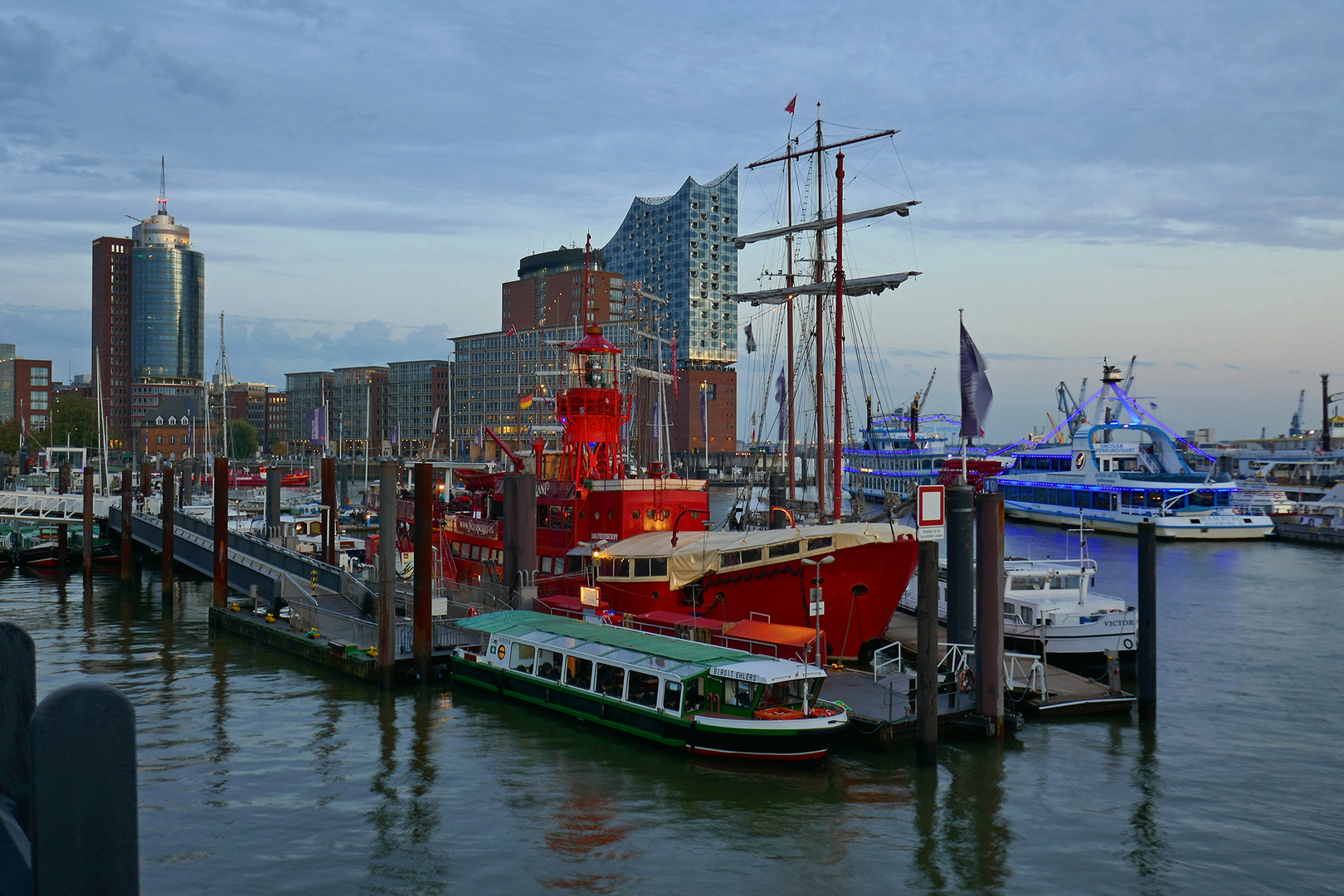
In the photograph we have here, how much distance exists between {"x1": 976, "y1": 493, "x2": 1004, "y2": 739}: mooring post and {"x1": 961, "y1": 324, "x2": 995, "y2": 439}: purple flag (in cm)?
1112

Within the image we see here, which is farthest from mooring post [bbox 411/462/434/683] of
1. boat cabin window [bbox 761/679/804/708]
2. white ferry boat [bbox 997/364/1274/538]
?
white ferry boat [bbox 997/364/1274/538]

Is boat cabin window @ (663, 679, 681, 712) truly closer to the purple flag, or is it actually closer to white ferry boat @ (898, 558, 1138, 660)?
white ferry boat @ (898, 558, 1138, 660)

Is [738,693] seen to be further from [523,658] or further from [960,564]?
[523,658]

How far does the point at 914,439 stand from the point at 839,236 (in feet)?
334

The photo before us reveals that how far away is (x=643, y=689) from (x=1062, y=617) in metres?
18.2

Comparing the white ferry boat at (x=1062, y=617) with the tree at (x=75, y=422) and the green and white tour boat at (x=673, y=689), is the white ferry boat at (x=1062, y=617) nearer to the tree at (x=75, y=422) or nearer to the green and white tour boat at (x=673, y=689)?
the green and white tour boat at (x=673, y=689)

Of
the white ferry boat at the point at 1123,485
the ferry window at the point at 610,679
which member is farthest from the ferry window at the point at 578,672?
the white ferry boat at the point at 1123,485

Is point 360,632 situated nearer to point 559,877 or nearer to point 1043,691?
point 559,877

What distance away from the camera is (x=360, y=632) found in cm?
3841

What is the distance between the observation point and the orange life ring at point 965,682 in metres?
29.3

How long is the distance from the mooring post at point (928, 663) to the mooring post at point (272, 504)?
157 feet

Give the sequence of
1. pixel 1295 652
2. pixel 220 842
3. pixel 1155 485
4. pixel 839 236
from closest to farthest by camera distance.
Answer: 1. pixel 220 842
2. pixel 1295 652
3. pixel 839 236
4. pixel 1155 485

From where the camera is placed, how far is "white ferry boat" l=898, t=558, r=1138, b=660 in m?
37.1

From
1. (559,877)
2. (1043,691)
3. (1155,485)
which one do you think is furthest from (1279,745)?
(1155,485)
